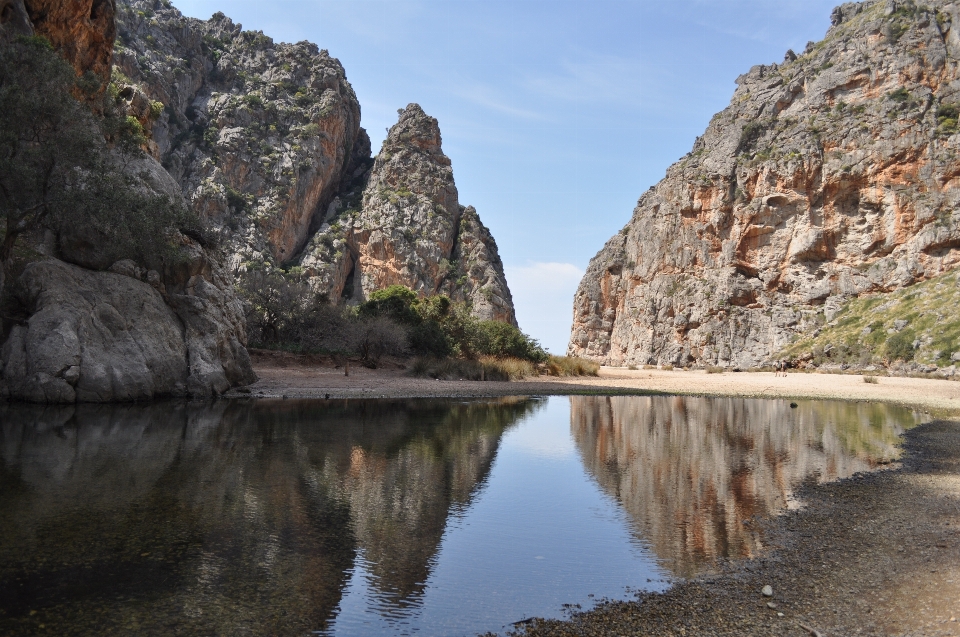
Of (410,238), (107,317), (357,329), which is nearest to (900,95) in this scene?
(410,238)

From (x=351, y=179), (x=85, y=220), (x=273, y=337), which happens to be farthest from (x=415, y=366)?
(x=351, y=179)

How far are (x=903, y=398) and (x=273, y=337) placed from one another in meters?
31.3

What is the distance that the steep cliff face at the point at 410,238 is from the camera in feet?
278

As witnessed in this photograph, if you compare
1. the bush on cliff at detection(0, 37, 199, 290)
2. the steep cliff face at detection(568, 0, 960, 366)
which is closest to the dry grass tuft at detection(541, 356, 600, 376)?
the steep cliff face at detection(568, 0, 960, 366)

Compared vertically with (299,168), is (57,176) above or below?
below

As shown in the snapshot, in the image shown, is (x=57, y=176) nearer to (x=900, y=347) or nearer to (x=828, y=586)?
(x=828, y=586)

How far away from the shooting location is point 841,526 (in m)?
7.56

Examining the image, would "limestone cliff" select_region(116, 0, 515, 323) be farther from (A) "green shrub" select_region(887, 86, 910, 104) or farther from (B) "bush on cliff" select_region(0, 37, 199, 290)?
(B) "bush on cliff" select_region(0, 37, 199, 290)

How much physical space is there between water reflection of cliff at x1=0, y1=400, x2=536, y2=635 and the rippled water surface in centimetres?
3

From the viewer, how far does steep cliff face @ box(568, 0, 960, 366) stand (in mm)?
58969

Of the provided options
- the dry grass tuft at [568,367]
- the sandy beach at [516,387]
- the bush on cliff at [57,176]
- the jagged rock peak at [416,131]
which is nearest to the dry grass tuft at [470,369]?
the sandy beach at [516,387]

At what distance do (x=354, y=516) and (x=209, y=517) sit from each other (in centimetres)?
166

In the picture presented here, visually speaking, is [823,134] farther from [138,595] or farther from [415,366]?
[138,595]

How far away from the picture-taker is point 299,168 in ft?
274
